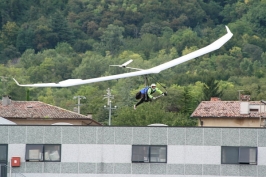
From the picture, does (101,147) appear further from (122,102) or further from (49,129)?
(122,102)

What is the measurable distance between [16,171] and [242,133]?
9.23m

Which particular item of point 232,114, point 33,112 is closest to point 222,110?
point 232,114

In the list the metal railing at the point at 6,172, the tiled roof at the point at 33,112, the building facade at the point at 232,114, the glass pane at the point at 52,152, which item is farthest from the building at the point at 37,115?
the metal railing at the point at 6,172

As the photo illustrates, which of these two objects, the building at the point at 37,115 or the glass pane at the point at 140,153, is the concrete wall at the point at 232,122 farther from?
the glass pane at the point at 140,153

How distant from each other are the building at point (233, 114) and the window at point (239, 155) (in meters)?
32.2

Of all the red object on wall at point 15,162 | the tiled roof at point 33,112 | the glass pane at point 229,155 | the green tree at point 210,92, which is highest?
the green tree at point 210,92

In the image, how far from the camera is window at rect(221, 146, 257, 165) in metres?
48.8

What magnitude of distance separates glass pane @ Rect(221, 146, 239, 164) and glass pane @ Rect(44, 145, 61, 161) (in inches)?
262

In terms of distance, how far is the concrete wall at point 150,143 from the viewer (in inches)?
1914

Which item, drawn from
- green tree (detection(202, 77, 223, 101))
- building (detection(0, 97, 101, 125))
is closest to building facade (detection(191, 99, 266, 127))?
building (detection(0, 97, 101, 125))

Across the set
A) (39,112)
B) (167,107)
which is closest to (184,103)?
(167,107)

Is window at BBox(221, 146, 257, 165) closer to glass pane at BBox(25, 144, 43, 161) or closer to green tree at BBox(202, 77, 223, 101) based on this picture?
glass pane at BBox(25, 144, 43, 161)

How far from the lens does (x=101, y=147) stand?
49031 millimetres

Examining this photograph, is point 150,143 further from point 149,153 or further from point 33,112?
point 33,112
